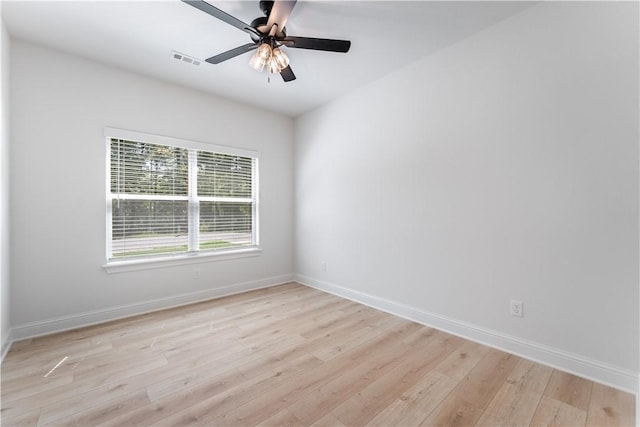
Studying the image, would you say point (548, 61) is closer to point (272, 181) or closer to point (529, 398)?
point (529, 398)

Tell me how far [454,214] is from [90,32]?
3.77m

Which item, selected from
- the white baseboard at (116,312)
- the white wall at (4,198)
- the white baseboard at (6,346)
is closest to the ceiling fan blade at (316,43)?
the white wall at (4,198)

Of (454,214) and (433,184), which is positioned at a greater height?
(433,184)

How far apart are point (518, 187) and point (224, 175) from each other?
11.4 ft

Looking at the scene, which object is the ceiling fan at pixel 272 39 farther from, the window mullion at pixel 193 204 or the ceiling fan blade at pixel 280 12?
the window mullion at pixel 193 204

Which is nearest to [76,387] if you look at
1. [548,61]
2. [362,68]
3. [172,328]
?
[172,328]

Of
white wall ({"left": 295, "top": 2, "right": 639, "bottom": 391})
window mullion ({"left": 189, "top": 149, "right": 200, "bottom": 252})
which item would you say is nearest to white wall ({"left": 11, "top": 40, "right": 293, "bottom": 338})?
window mullion ({"left": 189, "top": 149, "right": 200, "bottom": 252})

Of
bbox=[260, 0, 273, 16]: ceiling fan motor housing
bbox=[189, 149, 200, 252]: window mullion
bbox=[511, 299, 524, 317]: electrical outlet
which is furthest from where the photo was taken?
bbox=[189, 149, 200, 252]: window mullion

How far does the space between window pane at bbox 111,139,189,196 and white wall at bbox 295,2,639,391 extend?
7.57 feet

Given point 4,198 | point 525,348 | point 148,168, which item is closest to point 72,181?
point 4,198

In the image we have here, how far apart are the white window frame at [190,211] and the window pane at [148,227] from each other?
0.06 metres

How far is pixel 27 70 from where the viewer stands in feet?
8.55

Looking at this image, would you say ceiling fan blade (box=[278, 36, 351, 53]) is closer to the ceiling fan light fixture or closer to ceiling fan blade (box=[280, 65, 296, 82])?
the ceiling fan light fixture

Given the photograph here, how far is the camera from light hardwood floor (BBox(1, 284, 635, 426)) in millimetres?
1629
